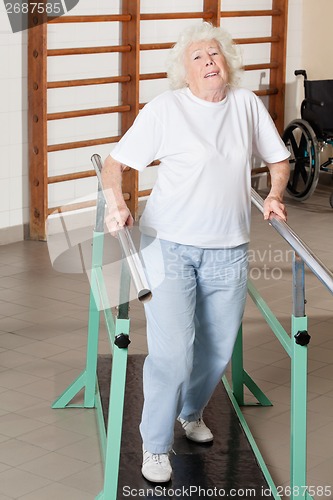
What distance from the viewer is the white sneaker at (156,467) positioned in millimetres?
2814

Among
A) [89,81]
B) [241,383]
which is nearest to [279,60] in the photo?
[89,81]

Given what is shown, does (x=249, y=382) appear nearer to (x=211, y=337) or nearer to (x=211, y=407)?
(x=211, y=407)

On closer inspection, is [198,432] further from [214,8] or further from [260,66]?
[260,66]

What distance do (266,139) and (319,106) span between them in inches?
193

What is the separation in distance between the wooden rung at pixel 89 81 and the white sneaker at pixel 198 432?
3535 millimetres

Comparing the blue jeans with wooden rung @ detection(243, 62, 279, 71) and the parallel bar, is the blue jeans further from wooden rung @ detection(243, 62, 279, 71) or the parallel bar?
wooden rung @ detection(243, 62, 279, 71)

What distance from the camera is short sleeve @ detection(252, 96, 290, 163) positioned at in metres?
2.89

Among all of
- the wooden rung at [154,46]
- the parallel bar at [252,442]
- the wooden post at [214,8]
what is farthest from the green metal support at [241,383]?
the wooden post at [214,8]

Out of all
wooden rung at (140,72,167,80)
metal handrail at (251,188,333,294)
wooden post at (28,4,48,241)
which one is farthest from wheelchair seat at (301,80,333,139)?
metal handrail at (251,188,333,294)

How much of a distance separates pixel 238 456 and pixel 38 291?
2371 mm

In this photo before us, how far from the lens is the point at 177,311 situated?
8.96 feet

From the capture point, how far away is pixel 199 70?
2.77 m

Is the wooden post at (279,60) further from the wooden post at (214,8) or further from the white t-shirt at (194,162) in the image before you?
the white t-shirt at (194,162)

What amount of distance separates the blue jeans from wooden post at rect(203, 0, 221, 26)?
488 centimetres
